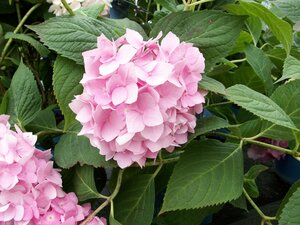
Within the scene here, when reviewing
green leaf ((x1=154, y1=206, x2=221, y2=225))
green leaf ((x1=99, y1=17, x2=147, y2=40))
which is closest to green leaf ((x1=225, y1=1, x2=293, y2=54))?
green leaf ((x1=99, y1=17, x2=147, y2=40))

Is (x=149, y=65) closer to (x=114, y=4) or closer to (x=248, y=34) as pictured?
(x=248, y=34)

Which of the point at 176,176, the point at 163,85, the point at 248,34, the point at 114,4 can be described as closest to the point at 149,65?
the point at 163,85

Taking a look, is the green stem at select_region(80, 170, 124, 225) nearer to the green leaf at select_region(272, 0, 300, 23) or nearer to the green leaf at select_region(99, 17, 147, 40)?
the green leaf at select_region(99, 17, 147, 40)

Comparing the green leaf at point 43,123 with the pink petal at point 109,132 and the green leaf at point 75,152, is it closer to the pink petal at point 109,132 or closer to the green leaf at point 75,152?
the green leaf at point 75,152

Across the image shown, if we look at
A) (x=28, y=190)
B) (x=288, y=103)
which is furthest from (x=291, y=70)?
(x=28, y=190)

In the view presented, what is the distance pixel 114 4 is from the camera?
3.23ft

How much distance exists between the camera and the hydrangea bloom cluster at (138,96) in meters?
0.39

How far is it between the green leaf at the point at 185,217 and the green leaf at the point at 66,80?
0.62ft

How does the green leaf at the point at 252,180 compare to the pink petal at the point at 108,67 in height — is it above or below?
below

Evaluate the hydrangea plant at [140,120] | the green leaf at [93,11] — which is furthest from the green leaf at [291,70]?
the green leaf at [93,11]

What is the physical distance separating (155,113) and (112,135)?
0.13 ft

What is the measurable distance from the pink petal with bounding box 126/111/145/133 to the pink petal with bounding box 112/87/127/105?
0.04ft

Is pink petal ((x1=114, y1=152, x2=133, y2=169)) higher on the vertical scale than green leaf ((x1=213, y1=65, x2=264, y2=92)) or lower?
higher

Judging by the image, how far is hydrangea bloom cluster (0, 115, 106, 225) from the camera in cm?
44
